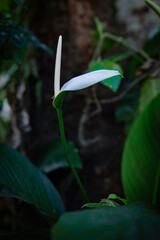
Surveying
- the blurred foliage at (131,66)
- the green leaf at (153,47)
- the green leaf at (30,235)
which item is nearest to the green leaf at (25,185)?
the green leaf at (30,235)

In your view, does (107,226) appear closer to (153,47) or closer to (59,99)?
(59,99)

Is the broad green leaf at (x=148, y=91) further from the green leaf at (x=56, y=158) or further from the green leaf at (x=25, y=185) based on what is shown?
the green leaf at (x=25, y=185)

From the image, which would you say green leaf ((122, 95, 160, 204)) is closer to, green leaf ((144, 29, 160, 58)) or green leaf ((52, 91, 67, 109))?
green leaf ((52, 91, 67, 109))

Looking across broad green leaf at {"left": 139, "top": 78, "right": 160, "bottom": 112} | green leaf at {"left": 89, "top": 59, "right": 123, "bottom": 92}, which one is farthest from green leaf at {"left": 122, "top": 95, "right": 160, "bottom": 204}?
broad green leaf at {"left": 139, "top": 78, "right": 160, "bottom": 112}

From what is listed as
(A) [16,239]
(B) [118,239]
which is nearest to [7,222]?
(A) [16,239]

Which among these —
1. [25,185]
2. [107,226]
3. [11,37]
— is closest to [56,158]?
[25,185]

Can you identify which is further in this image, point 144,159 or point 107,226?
point 144,159
